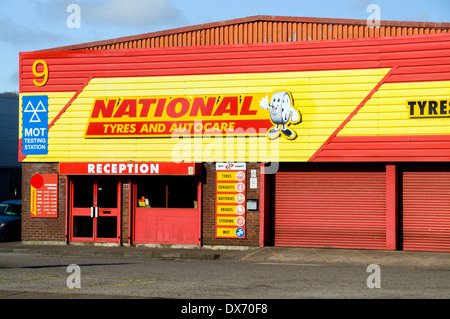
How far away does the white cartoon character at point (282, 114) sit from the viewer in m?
21.3

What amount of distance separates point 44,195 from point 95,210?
2.05 m

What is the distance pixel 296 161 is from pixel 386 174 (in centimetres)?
288

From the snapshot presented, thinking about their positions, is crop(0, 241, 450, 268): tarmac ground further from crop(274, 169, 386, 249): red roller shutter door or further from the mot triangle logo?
the mot triangle logo

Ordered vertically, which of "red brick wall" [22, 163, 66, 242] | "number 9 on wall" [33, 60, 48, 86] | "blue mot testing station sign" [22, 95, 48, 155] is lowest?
"red brick wall" [22, 163, 66, 242]

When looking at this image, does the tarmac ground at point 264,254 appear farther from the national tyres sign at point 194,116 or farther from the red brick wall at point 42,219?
the national tyres sign at point 194,116

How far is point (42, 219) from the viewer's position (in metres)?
Answer: 23.6

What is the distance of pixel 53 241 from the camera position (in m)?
23.4

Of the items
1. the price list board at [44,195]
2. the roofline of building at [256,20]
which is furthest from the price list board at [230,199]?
the price list board at [44,195]

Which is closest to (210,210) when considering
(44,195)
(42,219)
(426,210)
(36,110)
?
(44,195)

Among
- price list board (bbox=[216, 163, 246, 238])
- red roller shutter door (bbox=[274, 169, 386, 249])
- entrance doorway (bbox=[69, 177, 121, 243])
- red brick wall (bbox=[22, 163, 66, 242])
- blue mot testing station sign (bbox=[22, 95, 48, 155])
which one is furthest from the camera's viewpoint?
blue mot testing station sign (bbox=[22, 95, 48, 155])

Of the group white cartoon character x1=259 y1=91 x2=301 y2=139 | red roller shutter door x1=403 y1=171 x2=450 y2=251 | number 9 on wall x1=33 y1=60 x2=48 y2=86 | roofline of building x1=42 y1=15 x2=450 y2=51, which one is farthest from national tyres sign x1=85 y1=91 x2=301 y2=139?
red roller shutter door x1=403 y1=171 x2=450 y2=251

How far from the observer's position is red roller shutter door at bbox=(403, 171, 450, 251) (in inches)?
803

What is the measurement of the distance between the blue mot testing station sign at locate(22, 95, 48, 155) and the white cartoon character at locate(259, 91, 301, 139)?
8072 mm

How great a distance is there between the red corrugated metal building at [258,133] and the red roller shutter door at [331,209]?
0.11 ft
